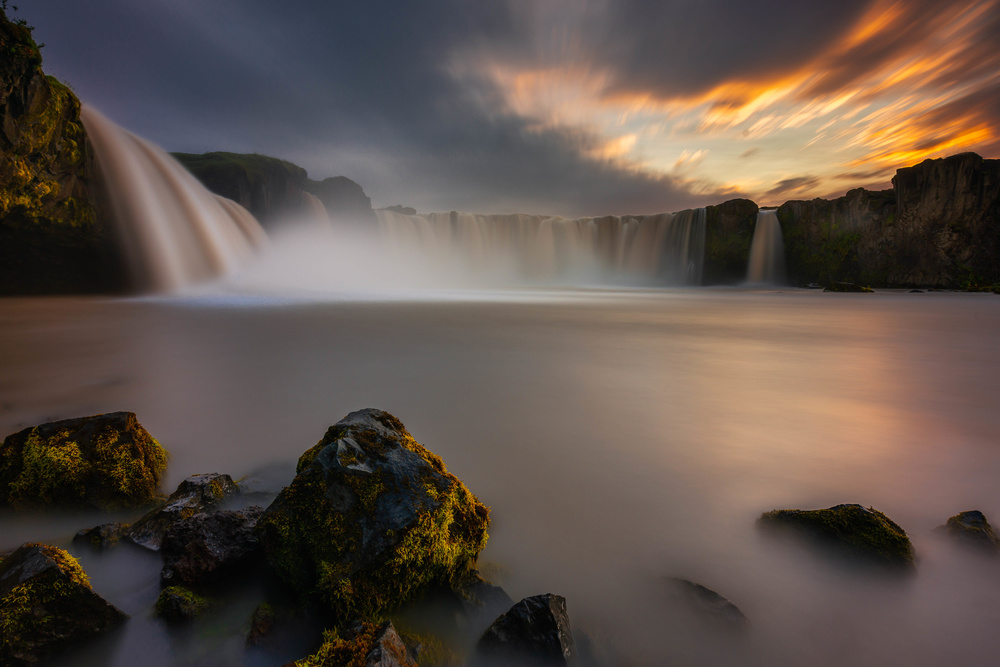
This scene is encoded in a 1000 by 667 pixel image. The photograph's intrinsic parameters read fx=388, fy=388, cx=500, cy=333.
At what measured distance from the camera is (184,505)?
172 centimetres

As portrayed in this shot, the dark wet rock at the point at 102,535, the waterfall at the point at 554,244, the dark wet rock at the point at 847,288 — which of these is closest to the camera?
the dark wet rock at the point at 102,535

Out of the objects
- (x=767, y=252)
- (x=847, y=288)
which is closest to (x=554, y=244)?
(x=767, y=252)

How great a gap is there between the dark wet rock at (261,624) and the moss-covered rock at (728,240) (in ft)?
121

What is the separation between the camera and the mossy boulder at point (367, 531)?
129 cm

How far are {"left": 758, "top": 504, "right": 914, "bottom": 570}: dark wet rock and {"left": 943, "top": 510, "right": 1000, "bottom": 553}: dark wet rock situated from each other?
233mm

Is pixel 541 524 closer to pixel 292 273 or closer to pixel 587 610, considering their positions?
pixel 587 610

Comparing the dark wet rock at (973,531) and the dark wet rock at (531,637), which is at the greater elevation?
the dark wet rock at (531,637)

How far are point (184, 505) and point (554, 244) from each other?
40397 millimetres

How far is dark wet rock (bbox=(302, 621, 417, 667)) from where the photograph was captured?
1.02 meters

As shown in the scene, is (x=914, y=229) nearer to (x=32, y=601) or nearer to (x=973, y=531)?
(x=973, y=531)

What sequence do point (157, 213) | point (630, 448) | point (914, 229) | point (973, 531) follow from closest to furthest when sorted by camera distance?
point (973, 531)
point (630, 448)
point (157, 213)
point (914, 229)

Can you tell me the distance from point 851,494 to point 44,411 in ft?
18.1

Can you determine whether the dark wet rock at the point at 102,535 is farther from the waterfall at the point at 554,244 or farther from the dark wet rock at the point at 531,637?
the waterfall at the point at 554,244

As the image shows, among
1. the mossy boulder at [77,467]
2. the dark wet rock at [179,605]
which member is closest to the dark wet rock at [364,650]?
the dark wet rock at [179,605]
